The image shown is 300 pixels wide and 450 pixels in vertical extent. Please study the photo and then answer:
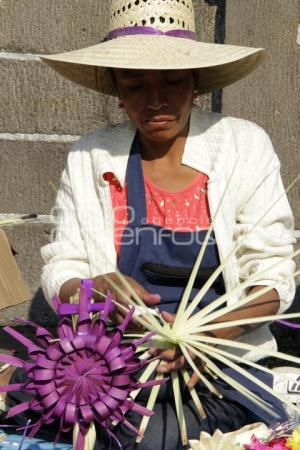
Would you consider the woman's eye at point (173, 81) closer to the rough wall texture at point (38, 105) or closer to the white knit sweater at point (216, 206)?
the white knit sweater at point (216, 206)

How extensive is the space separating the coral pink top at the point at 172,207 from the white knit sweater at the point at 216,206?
1.0 inches

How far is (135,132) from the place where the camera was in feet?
8.98

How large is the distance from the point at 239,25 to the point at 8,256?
47.6 inches

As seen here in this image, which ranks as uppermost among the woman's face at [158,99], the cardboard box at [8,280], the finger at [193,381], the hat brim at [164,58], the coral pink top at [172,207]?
the hat brim at [164,58]

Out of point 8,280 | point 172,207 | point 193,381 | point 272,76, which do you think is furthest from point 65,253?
point 272,76

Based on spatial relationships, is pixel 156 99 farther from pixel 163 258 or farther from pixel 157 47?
pixel 163 258

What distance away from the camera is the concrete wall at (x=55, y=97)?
3.21 meters

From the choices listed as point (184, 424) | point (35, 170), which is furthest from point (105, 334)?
point (35, 170)

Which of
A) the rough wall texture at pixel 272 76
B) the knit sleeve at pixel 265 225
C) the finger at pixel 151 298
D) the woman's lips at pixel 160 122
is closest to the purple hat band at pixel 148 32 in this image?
the woman's lips at pixel 160 122

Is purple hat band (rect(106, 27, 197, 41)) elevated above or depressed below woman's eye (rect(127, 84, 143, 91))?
above

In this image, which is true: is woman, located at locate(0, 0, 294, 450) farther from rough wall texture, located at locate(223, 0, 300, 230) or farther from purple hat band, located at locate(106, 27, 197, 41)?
rough wall texture, located at locate(223, 0, 300, 230)

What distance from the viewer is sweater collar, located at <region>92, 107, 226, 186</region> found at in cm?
263

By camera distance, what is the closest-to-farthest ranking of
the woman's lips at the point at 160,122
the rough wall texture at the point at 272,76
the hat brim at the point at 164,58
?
the hat brim at the point at 164,58
the woman's lips at the point at 160,122
the rough wall texture at the point at 272,76

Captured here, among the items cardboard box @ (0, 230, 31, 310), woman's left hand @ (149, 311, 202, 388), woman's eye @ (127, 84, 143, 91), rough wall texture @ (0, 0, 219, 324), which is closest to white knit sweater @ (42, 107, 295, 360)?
cardboard box @ (0, 230, 31, 310)
